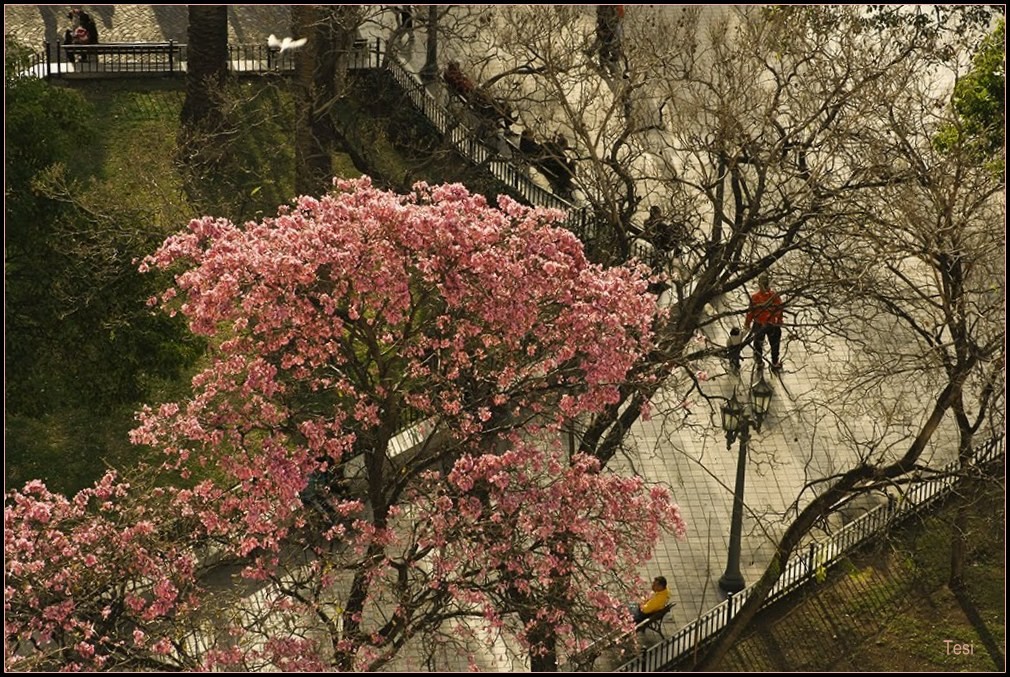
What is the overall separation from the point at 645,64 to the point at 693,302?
4374 mm

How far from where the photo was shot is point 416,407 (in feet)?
63.2

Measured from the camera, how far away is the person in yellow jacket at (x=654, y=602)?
78.7 ft

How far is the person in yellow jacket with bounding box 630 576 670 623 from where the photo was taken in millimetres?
23984

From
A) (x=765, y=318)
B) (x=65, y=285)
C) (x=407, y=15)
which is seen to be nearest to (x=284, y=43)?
(x=407, y=15)

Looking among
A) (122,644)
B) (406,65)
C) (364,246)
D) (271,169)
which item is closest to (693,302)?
(364,246)

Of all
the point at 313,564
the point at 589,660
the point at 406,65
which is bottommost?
the point at 589,660

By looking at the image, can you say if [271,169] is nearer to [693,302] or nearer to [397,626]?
[693,302]

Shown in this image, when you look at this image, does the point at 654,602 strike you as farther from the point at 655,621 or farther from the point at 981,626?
the point at 981,626

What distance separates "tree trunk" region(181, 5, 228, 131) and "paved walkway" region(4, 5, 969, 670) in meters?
9.85

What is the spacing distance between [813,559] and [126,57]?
55.3 feet

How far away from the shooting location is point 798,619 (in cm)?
2517

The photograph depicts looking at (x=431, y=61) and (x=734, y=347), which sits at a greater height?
(x=431, y=61)

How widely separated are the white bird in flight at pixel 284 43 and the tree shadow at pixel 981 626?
1371cm

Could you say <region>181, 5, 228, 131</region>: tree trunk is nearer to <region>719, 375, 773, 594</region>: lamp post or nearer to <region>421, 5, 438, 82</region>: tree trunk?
<region>421, 5, 438, 82</region>: tree trunk
